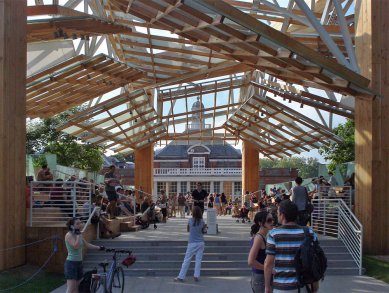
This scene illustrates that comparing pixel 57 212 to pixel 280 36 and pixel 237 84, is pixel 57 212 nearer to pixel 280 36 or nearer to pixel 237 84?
pixel 280 36

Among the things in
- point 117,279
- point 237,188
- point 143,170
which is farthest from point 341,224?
point 237,188

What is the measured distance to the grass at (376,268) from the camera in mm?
13273

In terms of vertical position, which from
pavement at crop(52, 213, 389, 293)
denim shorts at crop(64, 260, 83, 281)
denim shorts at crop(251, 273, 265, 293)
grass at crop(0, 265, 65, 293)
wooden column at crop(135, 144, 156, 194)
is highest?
wooden column at crop(135, 144, 156, 194)

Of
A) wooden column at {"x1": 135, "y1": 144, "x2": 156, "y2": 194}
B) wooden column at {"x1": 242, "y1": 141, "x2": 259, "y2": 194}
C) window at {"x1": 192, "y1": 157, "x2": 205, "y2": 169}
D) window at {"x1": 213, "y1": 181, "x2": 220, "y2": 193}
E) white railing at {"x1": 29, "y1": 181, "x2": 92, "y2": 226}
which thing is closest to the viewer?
white railing at {"x1": 29, "y1": 181, "x2": 92, "y2": 226}

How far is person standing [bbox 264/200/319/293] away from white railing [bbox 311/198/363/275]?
8258 mm

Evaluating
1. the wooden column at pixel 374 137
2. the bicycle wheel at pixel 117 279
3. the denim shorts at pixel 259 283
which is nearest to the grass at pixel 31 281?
the bicycle wheel at pixel 117 279

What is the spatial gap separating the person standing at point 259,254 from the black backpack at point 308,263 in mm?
1201

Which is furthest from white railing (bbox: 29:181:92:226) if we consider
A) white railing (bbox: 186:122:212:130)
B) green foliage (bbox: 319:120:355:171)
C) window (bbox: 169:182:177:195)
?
window (bbox: 169:182:177:195)

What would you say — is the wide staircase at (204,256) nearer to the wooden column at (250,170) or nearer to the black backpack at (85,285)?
the black backpack at (85,285)

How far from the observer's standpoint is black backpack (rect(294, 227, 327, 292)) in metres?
5.79

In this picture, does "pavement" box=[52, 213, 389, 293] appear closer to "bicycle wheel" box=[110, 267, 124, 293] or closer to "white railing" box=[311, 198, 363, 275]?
"white railing" box=[311, 198, 363, 275]

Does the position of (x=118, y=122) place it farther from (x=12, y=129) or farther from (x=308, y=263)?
(x=308, y=263)

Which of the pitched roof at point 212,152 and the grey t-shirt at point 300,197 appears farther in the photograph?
the pitched roof at point 212,152

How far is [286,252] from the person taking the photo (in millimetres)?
5969
